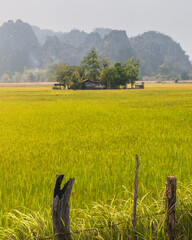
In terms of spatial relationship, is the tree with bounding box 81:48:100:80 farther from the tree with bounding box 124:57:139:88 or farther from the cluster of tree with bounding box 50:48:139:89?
the tree with bounding box 124:57:139:88

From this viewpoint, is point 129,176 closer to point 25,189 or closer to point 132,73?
point 25,189

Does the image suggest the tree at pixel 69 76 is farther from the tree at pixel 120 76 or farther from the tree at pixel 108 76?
A: the tree at pixel 120 76

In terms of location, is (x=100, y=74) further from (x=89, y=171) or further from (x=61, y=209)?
(x=61, y=209)

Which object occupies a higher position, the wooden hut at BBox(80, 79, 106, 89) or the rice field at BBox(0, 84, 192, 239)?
the wooden hut at BBox(80, 79, 106, 89)

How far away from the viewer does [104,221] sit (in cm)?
246

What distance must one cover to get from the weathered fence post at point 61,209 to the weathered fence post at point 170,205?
27.0 inches

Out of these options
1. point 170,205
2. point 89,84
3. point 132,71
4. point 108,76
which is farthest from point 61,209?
point 132,71

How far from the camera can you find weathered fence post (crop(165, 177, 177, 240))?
1969 millimetres

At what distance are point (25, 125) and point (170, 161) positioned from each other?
270 inches

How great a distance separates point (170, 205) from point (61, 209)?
2.68ft

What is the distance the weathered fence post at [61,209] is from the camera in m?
1.80

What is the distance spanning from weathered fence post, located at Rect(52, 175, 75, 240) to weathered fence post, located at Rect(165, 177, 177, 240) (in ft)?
2.25

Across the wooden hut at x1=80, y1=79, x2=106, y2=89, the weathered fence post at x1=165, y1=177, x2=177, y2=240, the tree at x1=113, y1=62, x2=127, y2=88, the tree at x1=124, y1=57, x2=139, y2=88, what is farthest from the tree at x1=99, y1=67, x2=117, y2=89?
the weathered fence post at x1=165, y1=177, x2=177, y2=240

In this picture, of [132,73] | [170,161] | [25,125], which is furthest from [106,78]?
[170,161]
